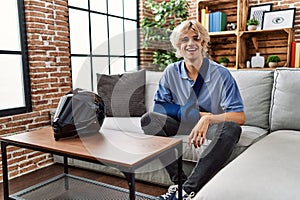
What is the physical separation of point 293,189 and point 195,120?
88cm

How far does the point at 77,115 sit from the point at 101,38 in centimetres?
224

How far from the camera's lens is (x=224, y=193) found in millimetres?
1055

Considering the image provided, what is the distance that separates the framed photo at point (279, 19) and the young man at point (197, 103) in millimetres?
1769

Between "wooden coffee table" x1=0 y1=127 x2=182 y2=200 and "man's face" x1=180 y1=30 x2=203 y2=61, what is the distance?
72 cm

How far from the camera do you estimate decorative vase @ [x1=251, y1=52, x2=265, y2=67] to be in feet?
11.3

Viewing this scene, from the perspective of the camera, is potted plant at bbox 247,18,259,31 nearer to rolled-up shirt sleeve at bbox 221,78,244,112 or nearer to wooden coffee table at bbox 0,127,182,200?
rolled-up shirt sleeve at bbox 221,78,244,112

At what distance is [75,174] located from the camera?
92.4 inches

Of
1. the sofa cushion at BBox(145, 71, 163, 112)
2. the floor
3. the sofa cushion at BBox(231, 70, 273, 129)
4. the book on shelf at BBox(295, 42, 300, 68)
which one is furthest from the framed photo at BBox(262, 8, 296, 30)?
the floor

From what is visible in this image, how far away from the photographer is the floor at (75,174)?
201 centimetres

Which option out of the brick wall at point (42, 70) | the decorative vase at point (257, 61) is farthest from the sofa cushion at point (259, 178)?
the decorative vase at point (257, 61)

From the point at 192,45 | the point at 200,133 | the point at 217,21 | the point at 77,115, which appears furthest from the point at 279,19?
the point at 77,115

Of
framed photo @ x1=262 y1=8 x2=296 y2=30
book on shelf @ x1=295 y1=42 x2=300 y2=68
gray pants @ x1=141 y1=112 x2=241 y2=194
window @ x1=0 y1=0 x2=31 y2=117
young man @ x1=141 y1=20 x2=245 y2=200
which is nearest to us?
gray pants @ x1=141 y1=112 x2=241 y2=194

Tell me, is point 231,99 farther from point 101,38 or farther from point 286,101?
point 101,38

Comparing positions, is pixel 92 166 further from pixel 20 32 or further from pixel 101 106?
pixel 20 32
